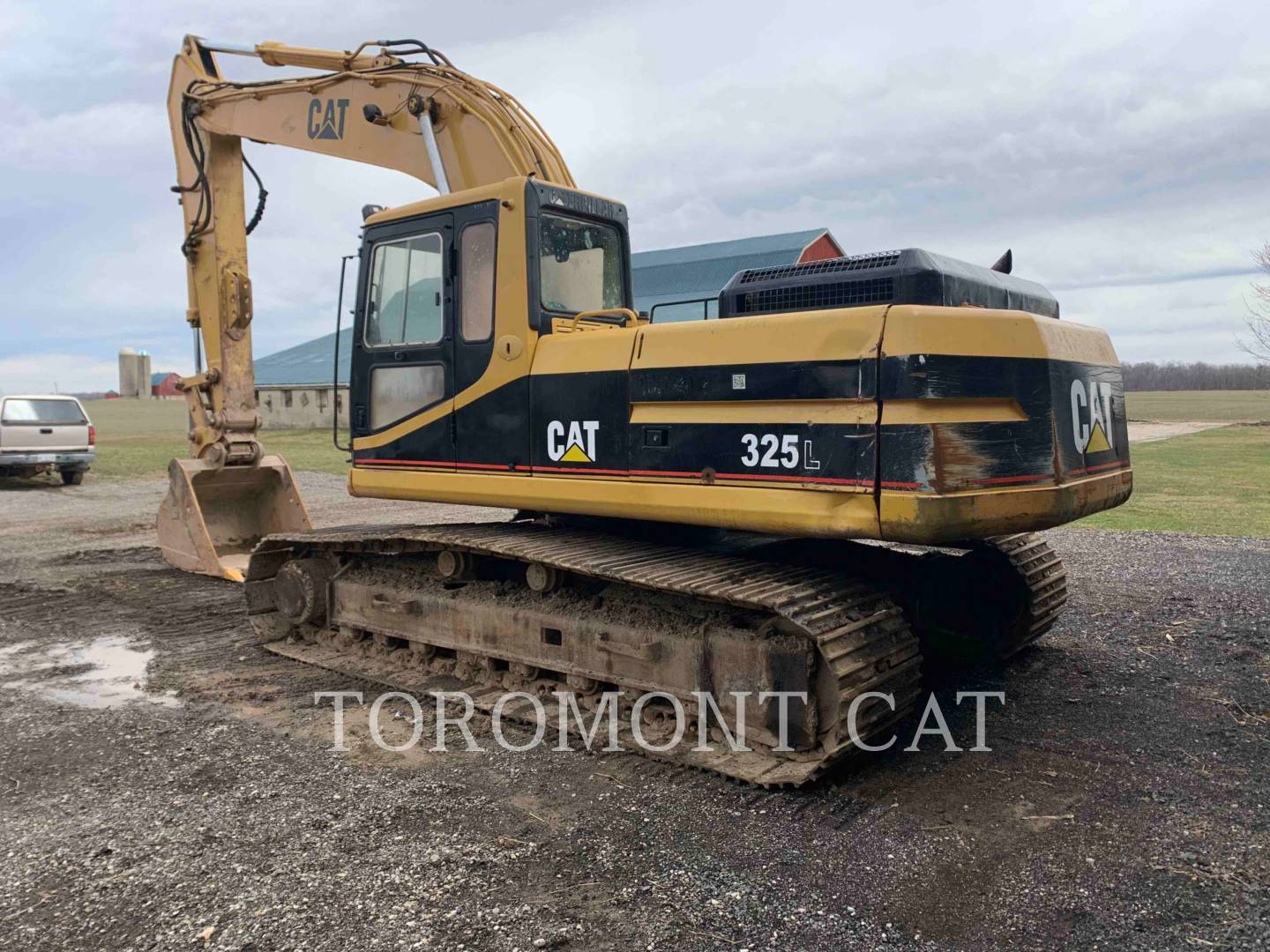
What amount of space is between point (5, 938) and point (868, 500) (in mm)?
3707

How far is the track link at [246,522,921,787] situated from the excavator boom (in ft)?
8.34

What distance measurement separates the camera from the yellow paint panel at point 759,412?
4508 mm

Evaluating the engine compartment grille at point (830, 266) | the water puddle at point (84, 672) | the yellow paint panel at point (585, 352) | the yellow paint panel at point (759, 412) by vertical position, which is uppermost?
the engine compartment grille at point (830, 266)

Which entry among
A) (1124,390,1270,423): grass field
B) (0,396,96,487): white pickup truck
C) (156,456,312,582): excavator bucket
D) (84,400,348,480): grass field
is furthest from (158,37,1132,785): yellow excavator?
(1124,390,1270,423): grass field

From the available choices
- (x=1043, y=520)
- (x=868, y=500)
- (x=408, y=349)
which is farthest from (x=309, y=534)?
(x=1043, y=520)

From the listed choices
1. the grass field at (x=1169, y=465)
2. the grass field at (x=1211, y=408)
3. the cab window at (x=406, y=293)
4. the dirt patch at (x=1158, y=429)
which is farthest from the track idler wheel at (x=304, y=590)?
the grass field at (x=1211, y=408)

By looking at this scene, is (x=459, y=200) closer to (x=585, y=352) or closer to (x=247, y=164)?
(x=585, y=352)

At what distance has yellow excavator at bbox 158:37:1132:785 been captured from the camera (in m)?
4.52

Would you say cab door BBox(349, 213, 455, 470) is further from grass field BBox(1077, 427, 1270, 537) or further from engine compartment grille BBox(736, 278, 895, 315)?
grass field BBox(1077, 427, 1270, 537)

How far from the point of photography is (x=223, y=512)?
10.2 meters

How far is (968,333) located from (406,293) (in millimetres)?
3602

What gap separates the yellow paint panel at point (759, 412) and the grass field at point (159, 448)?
13.1 meters

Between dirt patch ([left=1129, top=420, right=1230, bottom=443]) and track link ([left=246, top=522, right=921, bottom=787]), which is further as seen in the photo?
dirt patch ([left=1129, top=420, right=1230, bottom=443])

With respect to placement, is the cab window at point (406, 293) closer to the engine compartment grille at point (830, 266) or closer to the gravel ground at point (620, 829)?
the engine compartment grille at point (830, 266)
